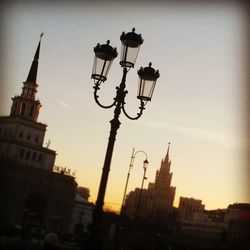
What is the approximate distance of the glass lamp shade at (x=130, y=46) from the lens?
793 cm

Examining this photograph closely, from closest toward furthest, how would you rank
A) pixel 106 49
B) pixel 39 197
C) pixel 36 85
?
pixel 106 49, pixel 39 197, pixel 36 85

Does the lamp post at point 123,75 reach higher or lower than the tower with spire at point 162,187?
lower

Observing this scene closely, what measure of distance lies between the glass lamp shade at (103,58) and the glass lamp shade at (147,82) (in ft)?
1.99

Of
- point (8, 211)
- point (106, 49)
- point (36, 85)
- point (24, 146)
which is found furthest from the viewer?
point (36, 85)

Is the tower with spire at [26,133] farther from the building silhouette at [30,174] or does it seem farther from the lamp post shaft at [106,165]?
the lamp post shaft at [106,165]

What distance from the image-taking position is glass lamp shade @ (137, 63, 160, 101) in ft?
27.1

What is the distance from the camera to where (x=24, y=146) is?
5997cm

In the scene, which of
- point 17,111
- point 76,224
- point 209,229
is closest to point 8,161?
point 17,111

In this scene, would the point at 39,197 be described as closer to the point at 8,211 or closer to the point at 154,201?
the point at 8,211

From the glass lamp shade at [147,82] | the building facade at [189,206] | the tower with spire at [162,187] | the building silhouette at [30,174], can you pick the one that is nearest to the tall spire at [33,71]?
the building silhouette at [30,174]

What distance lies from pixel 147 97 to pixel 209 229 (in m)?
99.0

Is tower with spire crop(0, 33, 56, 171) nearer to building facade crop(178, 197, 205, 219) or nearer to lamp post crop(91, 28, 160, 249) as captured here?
lamp post crop(91, 28, 160, 249)

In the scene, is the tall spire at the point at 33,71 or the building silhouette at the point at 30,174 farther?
the tall spire at the point at 33,71

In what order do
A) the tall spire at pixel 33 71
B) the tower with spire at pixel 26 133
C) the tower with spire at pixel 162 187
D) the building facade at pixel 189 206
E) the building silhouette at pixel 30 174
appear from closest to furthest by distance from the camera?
the building silhouette at pixel 30 174, the tower with spire at pixel 26 133, the tall spire at pixel 33 71, the tower with spire at pixel 162 187, the building facade at pixel 189 206
